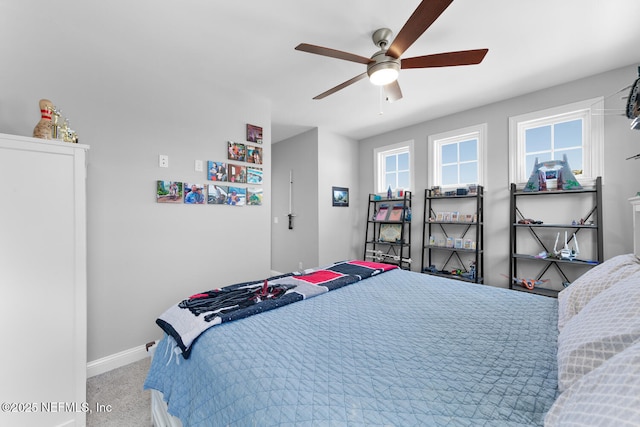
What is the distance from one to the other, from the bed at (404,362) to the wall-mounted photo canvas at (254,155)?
1.80 m

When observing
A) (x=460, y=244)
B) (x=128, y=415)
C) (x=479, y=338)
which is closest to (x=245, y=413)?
(x=479, y=338)

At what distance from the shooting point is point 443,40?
6.59 ft

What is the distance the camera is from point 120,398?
1723mm

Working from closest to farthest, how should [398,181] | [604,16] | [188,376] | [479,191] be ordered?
1. [188,376]
2. [604,16]
3. [479,191]
4. [398,181]

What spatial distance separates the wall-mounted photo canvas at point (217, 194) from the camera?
8.53ft

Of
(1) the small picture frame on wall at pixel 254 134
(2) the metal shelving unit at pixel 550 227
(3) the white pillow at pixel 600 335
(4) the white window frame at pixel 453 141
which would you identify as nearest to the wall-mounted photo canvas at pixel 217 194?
(1) the small picture frame on wall at pixel 254 134

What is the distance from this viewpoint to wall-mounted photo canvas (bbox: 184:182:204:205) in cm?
245

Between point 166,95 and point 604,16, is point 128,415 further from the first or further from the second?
point 604,16

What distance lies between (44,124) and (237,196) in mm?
1501

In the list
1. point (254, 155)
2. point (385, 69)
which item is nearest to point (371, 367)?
point (385, 69)

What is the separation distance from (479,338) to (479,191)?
2661mm

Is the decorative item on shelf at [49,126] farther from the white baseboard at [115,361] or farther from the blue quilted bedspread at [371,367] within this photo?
the white baseboard at [115,361]

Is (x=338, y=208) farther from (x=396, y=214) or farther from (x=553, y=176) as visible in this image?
(x=553, y=176)

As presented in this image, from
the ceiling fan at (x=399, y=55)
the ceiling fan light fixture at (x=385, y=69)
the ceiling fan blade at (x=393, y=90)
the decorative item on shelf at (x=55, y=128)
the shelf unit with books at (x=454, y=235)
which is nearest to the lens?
the ceiling fan at (x=399, y=55)
